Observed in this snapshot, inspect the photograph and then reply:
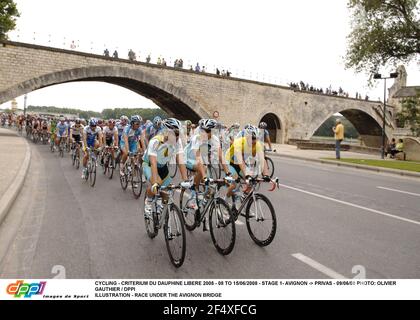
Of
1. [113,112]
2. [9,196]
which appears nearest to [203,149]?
[9,196]

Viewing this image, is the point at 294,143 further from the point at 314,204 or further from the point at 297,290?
the point at 297,290

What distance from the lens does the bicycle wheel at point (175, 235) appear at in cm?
397

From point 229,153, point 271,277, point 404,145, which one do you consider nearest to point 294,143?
point 404,145

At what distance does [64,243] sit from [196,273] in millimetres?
2123

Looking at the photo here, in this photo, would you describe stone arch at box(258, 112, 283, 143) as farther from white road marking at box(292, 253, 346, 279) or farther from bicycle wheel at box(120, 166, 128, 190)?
white road marking at box(292, 253, 346, 279)

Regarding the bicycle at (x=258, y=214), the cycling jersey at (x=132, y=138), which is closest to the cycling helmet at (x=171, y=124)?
the bicycle at (x=258, y=214)

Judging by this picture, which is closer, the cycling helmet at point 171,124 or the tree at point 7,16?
the cycling helmet at point 171,124

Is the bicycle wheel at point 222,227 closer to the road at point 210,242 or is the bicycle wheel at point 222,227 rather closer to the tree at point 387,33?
the road at point 210,242


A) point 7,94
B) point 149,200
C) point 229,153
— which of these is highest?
point 7,94

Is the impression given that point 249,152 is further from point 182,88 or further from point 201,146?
point 182,88

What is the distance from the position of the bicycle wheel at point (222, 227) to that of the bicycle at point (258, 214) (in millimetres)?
568

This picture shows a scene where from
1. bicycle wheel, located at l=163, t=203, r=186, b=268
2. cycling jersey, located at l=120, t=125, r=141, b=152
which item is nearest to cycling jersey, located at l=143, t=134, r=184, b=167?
bicycle wheel, located at l=163, t=203, r=186, b=268

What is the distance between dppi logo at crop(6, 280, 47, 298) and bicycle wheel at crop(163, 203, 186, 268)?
145 cm

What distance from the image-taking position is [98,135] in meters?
10.4
